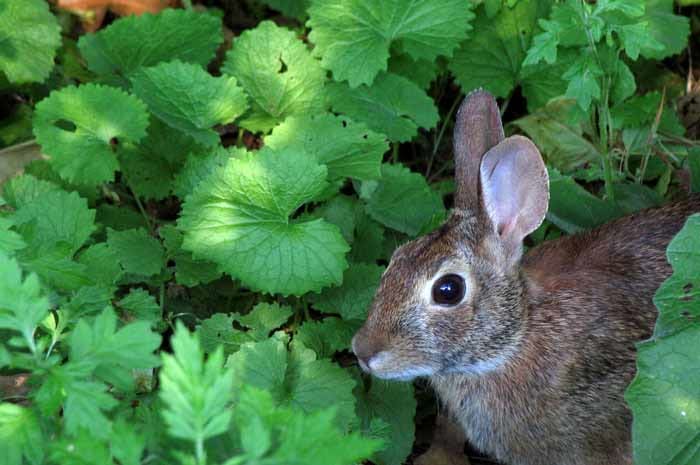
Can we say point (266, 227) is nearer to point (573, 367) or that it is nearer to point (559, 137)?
point (573, 367)

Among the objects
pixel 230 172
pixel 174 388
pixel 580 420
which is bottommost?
pixel 580 420

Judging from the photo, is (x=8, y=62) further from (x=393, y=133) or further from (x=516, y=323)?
(x=516, y=323)

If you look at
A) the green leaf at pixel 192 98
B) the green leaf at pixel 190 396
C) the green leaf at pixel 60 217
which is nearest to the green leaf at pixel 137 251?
the green leaf at pixel 60 217

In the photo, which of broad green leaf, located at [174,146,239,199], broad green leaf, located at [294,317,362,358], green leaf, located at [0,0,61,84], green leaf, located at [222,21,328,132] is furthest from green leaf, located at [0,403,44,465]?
green leaf, located at [0,0,61,84]

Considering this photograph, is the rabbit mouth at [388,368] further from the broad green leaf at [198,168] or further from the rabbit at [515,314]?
the broad green leaf at [198,168]

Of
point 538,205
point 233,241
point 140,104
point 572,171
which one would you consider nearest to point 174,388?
point 233,241

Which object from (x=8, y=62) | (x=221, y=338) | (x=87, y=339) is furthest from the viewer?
(x=8, y=62)

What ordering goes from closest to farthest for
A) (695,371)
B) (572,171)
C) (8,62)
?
(695,371), (8,62), (572,171)
